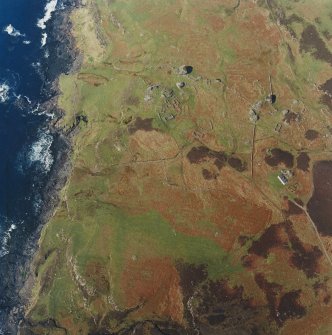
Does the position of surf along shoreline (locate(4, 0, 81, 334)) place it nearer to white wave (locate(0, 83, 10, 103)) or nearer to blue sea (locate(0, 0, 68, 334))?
blue sea (locate(0, 0, 68, 334))

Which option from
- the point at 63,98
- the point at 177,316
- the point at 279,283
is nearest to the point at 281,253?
the point at 279,283

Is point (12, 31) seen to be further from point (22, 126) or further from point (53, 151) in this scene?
point (53, 151)

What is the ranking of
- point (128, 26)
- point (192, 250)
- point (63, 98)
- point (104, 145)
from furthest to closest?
point (128, 26) → point (63, 98) → point (104, 145) → point (192, 250)

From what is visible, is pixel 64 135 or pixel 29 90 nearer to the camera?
pixel 64 135

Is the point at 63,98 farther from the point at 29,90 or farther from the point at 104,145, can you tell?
→ the point at 104,145

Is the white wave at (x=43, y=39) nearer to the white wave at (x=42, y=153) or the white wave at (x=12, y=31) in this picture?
the white wave at (x=12, y=31)

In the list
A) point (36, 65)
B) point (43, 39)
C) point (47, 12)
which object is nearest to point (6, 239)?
point (36, 65)

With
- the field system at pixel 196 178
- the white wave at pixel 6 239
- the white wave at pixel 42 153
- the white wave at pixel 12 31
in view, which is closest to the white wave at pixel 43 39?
the white wave at pixel 12 31

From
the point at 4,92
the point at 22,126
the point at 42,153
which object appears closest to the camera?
the point at 42,153
